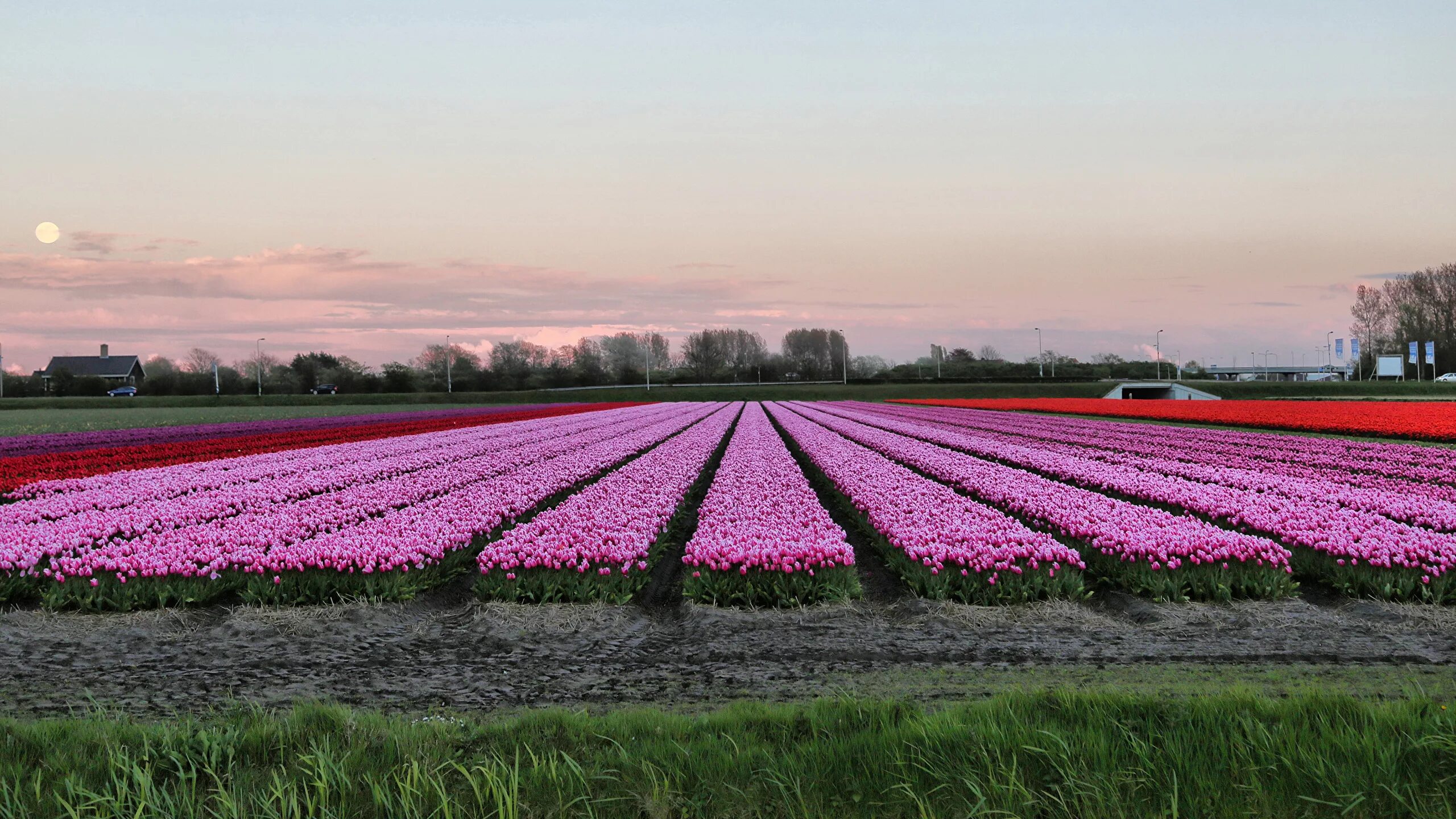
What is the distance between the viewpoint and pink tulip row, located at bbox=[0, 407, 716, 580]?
7.65 meters

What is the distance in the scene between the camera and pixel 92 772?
3764 millimetres

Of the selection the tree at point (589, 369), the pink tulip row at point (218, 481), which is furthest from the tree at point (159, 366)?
the pink tulip row at point (218, 481)

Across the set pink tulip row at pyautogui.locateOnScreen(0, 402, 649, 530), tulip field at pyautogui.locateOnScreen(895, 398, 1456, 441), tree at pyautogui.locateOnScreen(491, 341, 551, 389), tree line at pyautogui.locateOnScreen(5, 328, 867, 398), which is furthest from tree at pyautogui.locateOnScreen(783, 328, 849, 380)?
pink tulip row at pyautogui.locateOnScreen(0, 402, 649, 530)

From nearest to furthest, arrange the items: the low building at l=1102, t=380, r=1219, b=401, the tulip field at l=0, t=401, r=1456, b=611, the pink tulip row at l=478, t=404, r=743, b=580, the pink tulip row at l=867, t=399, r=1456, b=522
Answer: the tulip field at l=0, t=401, r=1456, b=611
the pink tulip row at l=478, t=404, r=743, b=580
the pink tulip row at l=867, t=399, r=1456, b=522
the low building at l=1102, t=380, r=1219, b=401

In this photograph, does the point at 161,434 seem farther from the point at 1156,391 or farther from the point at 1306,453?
the point at 1156,391

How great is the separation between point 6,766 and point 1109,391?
91.0 m

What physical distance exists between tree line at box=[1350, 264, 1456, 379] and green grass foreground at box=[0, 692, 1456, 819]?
115148mm

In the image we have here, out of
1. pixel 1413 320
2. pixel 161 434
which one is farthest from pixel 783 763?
pixel 1413 320

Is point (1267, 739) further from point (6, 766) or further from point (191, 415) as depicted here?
point (191, 415)

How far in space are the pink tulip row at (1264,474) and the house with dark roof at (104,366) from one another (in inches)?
6122

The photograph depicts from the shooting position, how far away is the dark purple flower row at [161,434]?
78.8 ft

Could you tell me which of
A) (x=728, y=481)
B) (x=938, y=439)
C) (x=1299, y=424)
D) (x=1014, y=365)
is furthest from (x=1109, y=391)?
(x=728, y=481)

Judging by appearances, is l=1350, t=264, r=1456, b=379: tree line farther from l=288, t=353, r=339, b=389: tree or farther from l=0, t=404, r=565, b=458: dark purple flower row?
l=288, t=353, r=339, b=389: tree

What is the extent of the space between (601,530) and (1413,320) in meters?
126
